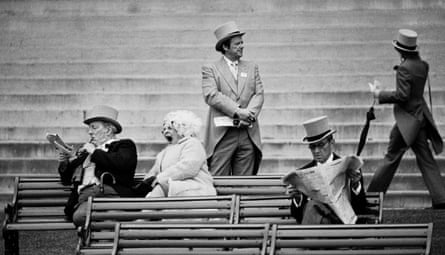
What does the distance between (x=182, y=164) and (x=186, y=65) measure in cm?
609

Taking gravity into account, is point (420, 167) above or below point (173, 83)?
below

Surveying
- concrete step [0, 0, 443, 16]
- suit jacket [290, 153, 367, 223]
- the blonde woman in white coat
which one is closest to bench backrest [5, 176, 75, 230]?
the blonde woman in white coat

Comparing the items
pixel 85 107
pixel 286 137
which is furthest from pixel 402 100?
pixel 85 107

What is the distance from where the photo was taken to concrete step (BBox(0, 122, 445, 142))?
15016mm

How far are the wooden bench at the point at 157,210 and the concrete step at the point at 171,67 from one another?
6.69 metres

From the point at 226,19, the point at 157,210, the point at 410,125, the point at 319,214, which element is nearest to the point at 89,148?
the point at 157,210

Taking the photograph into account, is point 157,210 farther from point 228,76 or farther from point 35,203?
point 228,76

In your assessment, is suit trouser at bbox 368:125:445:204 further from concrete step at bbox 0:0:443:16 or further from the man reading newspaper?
concrete step at bbox 0:0:443:16

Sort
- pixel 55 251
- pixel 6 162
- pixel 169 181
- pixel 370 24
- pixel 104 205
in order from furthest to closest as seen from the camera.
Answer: pixel 370 24 < pixel 6 162 < pixel 55 251 < pixel 169 181 < pixel 104 205

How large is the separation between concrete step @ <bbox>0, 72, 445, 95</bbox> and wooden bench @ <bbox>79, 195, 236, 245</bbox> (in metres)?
6.25

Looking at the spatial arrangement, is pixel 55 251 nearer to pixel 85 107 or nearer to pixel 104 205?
pixel 104 205

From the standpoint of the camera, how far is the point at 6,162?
15.0m

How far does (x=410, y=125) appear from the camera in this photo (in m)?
12.9

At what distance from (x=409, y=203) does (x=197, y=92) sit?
340 cm
